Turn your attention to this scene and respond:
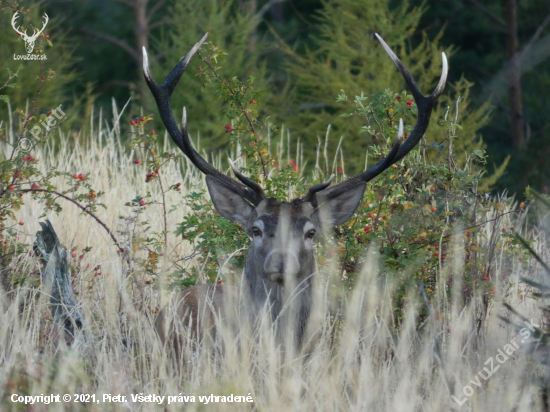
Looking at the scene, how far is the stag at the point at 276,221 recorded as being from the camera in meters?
4.71

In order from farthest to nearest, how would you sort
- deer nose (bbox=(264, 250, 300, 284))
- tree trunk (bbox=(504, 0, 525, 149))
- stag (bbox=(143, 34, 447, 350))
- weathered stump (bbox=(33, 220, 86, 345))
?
tree trunk (bbox=(504, 0, 525, 149))
weathered stump (bbox=(33, 220, 86, 345))
stag (bbox=(143, 34, 447, 350))
deer nose (bbox=(264, 250, 300, 284))

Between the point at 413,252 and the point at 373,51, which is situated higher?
the point at 373,51

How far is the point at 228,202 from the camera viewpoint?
207 inches

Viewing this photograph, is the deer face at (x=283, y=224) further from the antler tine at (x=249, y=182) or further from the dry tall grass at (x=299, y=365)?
the dry tall grass at (x=299, y=365)

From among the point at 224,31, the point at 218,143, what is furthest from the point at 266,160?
the point at 224,31

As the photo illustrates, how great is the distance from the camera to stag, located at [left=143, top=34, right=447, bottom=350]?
4711mm

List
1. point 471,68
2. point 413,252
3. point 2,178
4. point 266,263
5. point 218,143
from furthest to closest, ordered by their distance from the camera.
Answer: point 471,68 < point 218,143 < point 2,178 < point 413,252 < point 266,263

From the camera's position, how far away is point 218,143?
15180 millimetres

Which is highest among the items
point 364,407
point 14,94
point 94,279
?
point 14,94

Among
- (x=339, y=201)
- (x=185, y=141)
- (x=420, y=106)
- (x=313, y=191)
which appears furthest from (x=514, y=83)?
(x=185, y=141)

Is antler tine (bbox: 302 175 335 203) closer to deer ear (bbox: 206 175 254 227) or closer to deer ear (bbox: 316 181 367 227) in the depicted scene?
deer ear (bbox: 316 181 367 227)

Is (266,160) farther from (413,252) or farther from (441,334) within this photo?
(441,334)

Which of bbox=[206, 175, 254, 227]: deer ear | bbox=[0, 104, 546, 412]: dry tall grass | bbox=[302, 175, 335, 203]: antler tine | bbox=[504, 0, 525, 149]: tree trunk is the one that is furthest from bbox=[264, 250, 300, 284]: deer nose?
bbox=[504, 0, 525, 149]: tree trunk

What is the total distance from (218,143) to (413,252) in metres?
10.00
